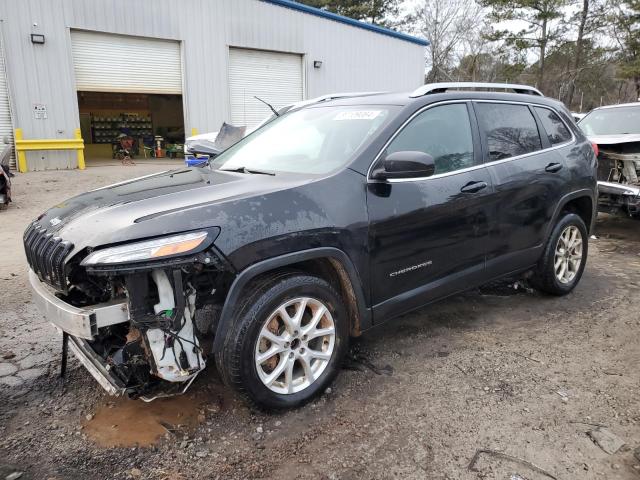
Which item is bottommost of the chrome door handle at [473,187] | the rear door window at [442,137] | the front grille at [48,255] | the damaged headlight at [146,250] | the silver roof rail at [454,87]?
the front grille at [48,255]

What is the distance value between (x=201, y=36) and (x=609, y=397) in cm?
1602

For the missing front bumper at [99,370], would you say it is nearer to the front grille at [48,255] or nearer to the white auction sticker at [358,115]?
the front grille at [48,255]

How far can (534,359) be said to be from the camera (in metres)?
3.54

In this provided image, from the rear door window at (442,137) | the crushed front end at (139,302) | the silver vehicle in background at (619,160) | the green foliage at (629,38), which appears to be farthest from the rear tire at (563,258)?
the green foliage at (629,38)

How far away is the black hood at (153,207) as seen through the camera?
244cm

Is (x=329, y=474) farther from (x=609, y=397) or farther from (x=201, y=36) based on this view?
(x=201, y=36)

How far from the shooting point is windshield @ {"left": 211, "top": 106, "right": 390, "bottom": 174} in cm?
330

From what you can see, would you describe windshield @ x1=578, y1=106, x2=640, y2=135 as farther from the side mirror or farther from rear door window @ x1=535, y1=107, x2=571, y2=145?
the side mirror

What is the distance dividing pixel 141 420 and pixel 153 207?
120 cm

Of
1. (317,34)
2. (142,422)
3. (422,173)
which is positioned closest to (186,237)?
(142,422)

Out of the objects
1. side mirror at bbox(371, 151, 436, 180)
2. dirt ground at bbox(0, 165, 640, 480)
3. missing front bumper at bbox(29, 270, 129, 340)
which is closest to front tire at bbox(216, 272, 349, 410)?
dirt ground at bbox(0, 165, 640, 480)

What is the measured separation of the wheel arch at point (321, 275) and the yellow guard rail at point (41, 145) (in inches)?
522

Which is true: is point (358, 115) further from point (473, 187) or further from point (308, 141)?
point (473, 187)

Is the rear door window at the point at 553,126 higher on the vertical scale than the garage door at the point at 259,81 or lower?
lower
